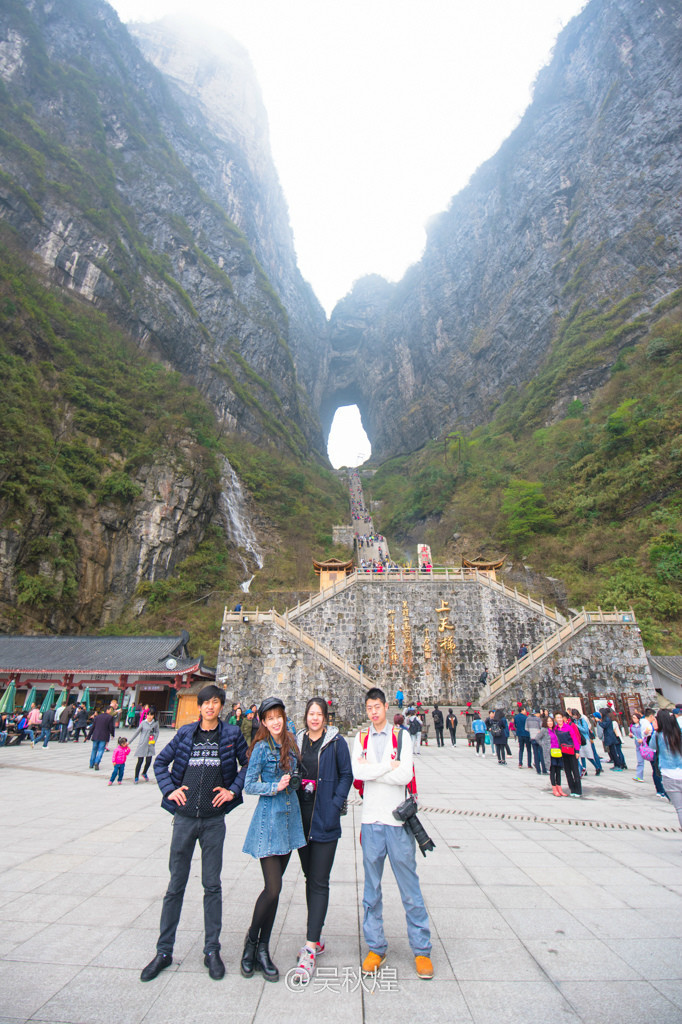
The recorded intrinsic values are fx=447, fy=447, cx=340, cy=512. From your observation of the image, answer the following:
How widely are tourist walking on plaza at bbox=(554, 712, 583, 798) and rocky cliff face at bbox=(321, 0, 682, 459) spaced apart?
111 feet

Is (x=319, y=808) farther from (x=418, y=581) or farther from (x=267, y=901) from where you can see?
(x=418, y=581)

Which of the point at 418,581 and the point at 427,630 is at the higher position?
the point at 418,581

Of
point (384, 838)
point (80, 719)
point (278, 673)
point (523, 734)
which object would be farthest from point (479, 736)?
point (80, 719)

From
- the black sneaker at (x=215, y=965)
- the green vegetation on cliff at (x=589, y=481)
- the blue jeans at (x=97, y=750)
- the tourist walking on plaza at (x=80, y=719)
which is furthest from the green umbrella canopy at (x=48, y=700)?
the green vegetation on cliff at (x=589, y=481)

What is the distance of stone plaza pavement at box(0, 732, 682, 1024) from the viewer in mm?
2162

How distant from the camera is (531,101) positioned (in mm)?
55656

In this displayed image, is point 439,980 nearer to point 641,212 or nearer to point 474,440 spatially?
point 474,440

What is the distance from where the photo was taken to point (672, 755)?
4.29 meters

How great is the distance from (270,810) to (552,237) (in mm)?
57990

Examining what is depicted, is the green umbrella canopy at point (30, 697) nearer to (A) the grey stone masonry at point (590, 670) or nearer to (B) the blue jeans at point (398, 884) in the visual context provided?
(A) the grey stone masonry at point (590, 670)

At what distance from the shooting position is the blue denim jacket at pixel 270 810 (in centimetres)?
260

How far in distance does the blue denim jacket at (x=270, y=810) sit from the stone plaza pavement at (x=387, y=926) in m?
0.60

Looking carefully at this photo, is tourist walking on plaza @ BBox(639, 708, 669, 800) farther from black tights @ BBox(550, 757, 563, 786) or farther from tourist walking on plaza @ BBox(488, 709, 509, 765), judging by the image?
tourist walking on plaza @ BBox(488, 709, 509, 765)

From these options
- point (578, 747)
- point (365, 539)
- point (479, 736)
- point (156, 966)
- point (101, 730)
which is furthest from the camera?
point (365, 539)
